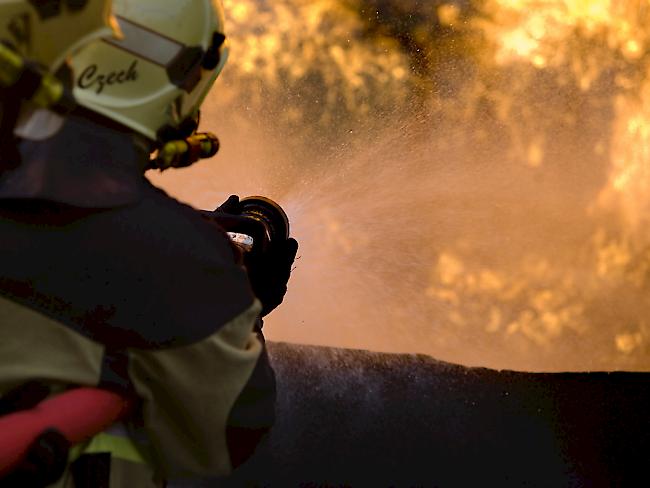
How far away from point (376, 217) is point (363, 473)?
198 centimetres

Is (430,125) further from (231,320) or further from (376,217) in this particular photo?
(231,320)

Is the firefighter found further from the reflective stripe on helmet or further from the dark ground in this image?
the dark ground

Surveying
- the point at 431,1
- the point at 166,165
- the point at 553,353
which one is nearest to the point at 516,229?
the point at 553,353

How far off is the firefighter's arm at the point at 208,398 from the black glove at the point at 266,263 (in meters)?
0.58

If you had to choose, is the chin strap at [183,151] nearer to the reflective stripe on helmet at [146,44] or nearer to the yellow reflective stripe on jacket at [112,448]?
the reflective stripe on helmet at [146,44]

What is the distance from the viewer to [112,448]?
4.04 feet

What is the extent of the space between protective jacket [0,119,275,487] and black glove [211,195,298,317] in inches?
24.4

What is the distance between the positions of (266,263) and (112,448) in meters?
0.70

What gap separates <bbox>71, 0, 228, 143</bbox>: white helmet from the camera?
1.16 metres

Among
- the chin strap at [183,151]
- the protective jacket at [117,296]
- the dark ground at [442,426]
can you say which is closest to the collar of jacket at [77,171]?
the protective jacket at [117,296]

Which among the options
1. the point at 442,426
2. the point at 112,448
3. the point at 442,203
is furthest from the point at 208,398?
the point at 442,203

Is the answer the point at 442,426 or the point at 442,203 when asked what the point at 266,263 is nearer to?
the point at 442,426

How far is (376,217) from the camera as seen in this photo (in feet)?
15.2

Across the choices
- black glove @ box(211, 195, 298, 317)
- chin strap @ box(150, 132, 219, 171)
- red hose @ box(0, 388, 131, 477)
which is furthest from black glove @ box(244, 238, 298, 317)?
red hose @ box(0, 388, 131, 477)
